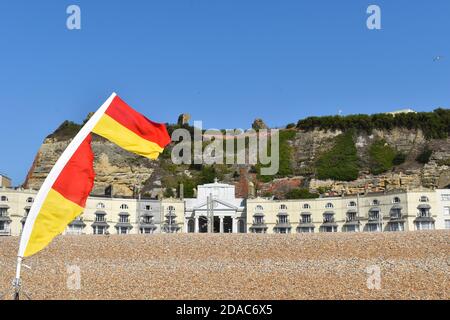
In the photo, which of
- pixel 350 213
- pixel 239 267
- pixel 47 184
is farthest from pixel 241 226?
pixel 47 184

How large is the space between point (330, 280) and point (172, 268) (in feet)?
24.0

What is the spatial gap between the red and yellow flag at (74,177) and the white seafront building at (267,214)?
206 feet

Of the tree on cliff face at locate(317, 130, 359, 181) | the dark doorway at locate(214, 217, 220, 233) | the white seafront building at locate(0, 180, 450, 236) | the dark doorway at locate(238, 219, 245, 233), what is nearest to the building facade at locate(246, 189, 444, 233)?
the white seafront building at locate(0, 180, 450, 236)

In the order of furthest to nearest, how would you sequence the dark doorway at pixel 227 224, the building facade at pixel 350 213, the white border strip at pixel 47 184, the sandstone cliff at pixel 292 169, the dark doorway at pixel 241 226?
the sandstone cliff at pixel 292 169 → the dark doorway at pixel 227 224 → the dark doorway at pixel 241 226 → the building facade at pixel 350 213 → the white border strip at pixel 47 184

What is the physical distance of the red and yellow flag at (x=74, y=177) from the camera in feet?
25.3

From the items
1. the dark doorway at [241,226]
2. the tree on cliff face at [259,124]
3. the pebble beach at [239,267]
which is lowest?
the pebble beach at [239,267]

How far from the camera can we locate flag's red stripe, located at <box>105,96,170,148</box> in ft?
28.0

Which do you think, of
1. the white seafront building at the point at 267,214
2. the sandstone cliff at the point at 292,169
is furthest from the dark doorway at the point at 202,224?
the sandstone cliff at the point at 292,169

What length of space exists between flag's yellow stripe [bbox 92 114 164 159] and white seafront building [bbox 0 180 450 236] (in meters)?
62.8

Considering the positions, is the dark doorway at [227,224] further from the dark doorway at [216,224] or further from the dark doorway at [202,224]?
the dark doorway at [202,224]

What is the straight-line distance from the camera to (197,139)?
124250mm

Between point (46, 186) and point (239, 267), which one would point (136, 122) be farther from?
point (239, 267)

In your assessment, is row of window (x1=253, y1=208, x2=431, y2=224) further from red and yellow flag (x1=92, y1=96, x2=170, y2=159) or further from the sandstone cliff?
red and yellow flag (x1=92, y1=96, x2=170, y2=159)

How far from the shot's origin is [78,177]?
8047 millimetres
